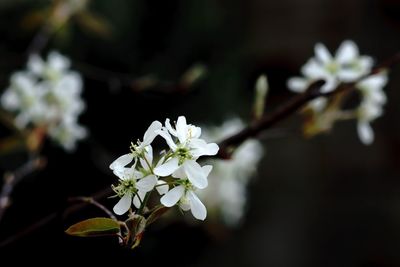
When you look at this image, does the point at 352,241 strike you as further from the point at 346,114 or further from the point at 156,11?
the point at 346,114

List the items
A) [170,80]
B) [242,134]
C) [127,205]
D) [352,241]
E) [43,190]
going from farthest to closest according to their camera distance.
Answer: [352,241], [170,80], [43,190], [242,134], [127,205]

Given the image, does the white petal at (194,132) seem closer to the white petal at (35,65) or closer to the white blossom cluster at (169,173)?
the white blossom cluster at (169,173)

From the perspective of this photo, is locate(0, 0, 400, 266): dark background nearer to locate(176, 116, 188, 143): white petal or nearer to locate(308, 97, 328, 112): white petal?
locate(308, 97, 328, 112): white petal

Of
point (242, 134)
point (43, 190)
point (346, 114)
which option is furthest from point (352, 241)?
point (242, 134)

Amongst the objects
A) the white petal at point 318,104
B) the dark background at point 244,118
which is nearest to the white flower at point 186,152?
the white petal at point 318,104

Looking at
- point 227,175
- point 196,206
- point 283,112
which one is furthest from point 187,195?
point 227,175

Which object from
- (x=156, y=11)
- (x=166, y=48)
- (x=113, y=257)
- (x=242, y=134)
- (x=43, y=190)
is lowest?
(x=242, y=134)

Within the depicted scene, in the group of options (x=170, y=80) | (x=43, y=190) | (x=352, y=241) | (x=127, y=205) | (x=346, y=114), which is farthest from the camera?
(x=352, y=241)
